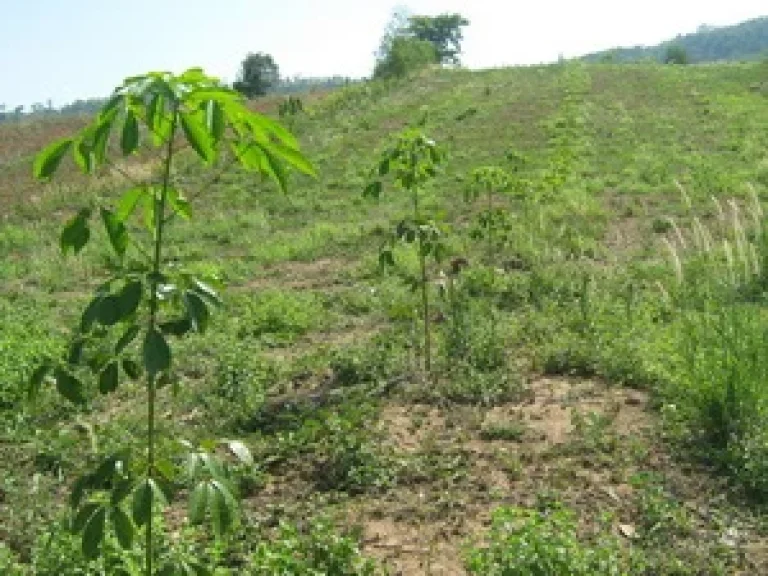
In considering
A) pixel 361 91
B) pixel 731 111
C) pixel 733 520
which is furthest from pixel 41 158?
pixel 361 91

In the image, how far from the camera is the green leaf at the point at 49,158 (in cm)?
205

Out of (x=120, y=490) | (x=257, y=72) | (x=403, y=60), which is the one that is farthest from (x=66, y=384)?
(x=257, y=72)

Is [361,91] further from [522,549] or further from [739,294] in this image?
[522,549]

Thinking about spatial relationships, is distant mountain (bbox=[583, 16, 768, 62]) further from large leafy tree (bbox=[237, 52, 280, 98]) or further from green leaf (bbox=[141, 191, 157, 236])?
green leaf (bbox=[141, 191, 157, 236])

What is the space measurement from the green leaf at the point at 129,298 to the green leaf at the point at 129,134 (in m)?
0.31

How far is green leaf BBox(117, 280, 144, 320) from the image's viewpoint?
2.02 meters

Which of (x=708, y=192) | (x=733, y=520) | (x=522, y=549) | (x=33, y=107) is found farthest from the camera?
(x=33, y=107)

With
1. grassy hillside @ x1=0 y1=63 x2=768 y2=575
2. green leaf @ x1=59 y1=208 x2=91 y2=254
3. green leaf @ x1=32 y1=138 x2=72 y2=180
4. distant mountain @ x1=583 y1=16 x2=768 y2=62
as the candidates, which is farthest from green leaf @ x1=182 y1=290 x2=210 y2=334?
distant mountain @ x1=583 y1=16 x2=768 y2=62

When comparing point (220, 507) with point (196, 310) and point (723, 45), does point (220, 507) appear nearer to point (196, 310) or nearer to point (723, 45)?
point (196, 310)

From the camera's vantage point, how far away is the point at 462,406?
527 centimetres

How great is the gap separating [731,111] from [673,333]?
16845 millimetres

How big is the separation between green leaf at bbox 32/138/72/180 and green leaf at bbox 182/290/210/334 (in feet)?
1.43

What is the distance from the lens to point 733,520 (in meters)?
3.93

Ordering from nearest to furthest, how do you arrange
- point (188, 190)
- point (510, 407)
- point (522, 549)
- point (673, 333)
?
1. point (522, 549)
2. point (510, 407)
3. point (673, 333)
4. point (188, 190)
